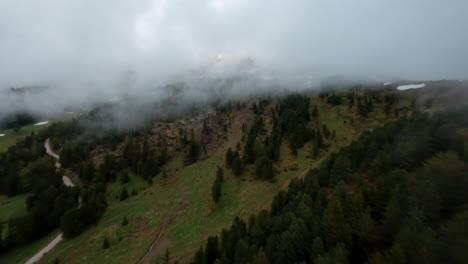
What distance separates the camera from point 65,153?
14475 centimetres

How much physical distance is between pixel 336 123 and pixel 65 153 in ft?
594

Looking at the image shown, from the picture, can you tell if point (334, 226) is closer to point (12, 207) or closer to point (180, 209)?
point (180, 209)

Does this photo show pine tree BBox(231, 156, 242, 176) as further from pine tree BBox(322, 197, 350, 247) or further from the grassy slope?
pine tree BBox(322, 197, 350, 247)

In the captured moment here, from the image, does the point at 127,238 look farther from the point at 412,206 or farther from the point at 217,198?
the point at 412,206

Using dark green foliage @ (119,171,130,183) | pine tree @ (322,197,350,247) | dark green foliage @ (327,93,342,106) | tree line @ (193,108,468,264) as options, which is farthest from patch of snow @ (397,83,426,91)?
dark green foliage @ (119,171,130,183)

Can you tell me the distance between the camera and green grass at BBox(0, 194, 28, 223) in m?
88.7

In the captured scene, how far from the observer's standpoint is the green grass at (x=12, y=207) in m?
88.7

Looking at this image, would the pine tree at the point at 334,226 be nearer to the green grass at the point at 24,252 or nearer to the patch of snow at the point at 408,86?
the green grass at the point at 24,252

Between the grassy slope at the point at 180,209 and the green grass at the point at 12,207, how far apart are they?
34690mm

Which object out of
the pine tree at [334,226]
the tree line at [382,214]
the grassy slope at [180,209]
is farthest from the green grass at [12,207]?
→ the pine tree at [334,226]

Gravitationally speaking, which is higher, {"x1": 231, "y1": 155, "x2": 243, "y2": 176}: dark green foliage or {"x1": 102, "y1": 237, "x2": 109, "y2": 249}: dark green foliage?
{"x1": 231, "y1": 155, "x2": 243, "y2": 176}: dark green foliage

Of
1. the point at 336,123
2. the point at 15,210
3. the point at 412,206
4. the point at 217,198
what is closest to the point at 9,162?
the point at 15,210

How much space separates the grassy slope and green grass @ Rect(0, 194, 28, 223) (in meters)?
34.7

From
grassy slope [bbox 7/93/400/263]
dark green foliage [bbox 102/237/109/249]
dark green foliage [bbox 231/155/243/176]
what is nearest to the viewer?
grassy slope [bbox 7/93/400/263]
